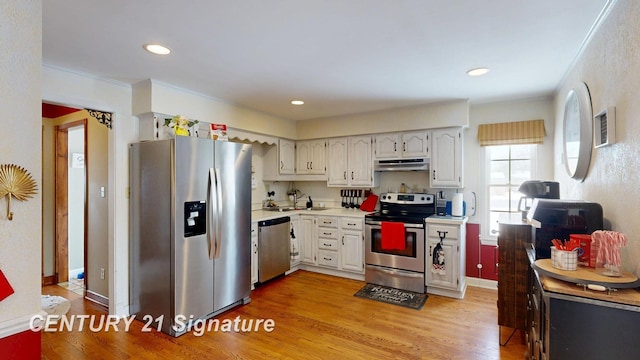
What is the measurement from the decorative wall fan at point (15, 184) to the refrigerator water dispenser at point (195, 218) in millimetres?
1578

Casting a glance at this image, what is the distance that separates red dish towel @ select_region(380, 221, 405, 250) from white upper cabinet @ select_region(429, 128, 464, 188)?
29.2 inches

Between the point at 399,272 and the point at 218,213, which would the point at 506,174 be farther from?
the point at 218,213

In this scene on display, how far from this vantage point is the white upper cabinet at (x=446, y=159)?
3.81m

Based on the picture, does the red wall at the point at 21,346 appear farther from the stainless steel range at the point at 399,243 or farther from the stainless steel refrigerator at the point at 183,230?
the stainless steel range at the point at 399,243

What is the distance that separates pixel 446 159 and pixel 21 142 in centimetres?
386

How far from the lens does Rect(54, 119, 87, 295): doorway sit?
159 inches

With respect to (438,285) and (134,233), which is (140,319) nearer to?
(134,233)

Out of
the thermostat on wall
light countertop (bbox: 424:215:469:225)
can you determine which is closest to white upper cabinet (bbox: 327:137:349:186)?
light countertop (bbox: 424:215:469:225)

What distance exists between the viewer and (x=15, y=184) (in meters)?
1.18

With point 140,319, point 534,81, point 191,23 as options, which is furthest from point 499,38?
point 140,319

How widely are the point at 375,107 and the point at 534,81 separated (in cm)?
172

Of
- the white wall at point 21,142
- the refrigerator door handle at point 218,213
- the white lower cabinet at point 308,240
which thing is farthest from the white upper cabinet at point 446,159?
the white wall at point 21,142

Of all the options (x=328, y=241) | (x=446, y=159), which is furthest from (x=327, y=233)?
(x=446, y=159)

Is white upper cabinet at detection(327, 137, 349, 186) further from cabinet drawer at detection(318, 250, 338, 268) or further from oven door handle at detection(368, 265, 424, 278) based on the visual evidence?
oven door handle at detection(368, 265, 424, 278)
